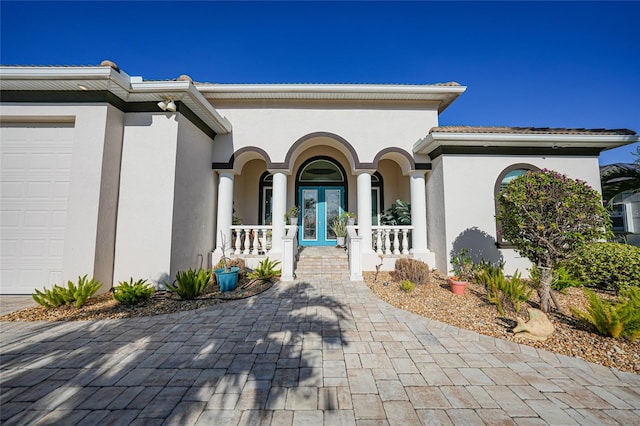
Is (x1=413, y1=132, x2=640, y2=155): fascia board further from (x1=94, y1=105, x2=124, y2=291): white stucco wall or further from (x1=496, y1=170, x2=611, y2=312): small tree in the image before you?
(x1=94, y1=105, x2=124, y2=291): white stucco wall

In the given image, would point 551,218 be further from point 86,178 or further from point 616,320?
point 86,178

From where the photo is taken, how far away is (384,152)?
816 cm

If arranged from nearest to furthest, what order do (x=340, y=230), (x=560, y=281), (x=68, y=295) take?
1. (x=68, y=295)
2. (x=560, y=281)
3. (x=340, y=230)

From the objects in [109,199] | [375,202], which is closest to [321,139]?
[375,202]

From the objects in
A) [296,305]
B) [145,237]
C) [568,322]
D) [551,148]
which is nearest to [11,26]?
[145,237]

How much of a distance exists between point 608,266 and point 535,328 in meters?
4.59

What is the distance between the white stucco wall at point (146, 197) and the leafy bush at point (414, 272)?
6.18 metres


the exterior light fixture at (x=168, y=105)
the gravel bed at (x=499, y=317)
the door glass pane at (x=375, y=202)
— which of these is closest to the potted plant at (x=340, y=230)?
the door glass pane at (x=375, y=202)

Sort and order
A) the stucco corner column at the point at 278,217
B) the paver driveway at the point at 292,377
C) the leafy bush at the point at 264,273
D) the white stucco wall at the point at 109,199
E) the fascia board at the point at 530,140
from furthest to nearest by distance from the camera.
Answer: the stucco corner column at the point at 278,217 < the fascia board at the point at 530,140 < the leafy bush at the point at 264,273 < the white stucco wall at the point at 109,199 < the paver driveway at the point at 292,377

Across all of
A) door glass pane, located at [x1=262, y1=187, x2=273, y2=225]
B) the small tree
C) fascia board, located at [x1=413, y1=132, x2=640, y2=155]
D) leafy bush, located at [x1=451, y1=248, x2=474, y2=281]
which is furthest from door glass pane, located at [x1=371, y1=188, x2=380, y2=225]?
the small tree

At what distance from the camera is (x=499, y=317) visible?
4242mm

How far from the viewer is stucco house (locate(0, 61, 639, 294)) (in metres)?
5.45

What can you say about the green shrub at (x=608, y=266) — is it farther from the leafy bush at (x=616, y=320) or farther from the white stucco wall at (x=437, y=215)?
the white stucco wall at (x=437, y=215)

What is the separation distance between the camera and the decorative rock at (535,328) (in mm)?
3451
